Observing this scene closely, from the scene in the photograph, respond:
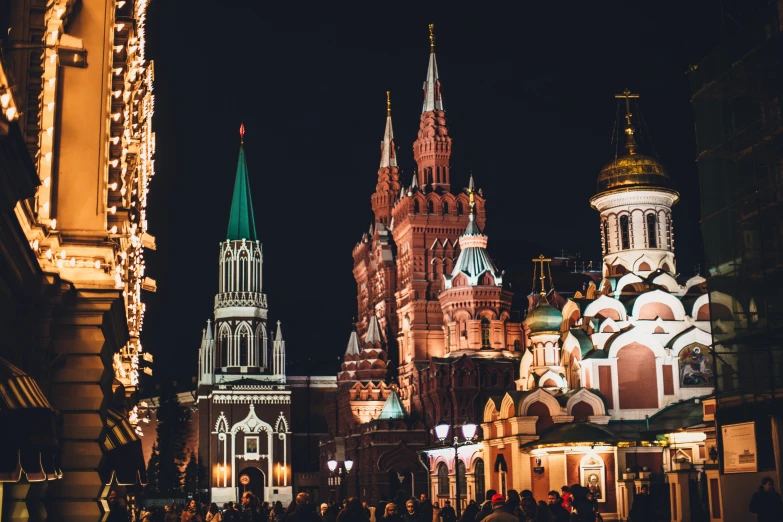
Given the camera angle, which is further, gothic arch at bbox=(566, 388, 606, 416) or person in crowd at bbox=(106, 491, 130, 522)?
gothic arch at bbox=(566, 388, 606, 416)

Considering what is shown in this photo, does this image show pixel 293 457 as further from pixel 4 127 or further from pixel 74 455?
pixel 4 127

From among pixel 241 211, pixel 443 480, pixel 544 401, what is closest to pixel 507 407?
pixel 544 401

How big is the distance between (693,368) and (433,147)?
1259 inches

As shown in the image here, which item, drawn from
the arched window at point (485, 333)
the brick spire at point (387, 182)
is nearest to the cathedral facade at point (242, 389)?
the brick spire at point (387, 182)

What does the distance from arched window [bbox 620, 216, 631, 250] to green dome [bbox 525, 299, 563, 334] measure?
4869mm

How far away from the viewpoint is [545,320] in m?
56.9

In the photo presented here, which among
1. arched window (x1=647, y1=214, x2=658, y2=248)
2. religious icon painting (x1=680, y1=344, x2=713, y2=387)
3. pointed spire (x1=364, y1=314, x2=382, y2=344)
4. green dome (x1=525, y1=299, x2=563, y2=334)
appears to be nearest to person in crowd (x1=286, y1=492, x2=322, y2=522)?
religious icon painting (x1=680, y1=344, x2=713, y2=387)

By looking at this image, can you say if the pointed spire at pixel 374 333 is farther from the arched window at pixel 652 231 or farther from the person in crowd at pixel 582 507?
the person in crowd at pixel 582 507

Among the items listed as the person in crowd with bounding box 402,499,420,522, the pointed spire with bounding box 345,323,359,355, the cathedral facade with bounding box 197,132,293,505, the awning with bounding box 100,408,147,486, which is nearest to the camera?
the awning with bounding box 100,408,147,486

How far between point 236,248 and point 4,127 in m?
89.9

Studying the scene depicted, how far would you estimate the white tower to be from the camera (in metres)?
56.2

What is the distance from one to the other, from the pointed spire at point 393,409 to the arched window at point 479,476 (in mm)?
15189

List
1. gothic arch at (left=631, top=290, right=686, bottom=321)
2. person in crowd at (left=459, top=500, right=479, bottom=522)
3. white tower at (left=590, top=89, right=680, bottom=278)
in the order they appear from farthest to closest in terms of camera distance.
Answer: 1. white tower at (left=590, top=89, right=680, bottom=278)
2. gothic arch at (left=631, top=290, right=686, bottom=321)
3. person in crowd at (left=459, top=500, right=479, bottom=522)

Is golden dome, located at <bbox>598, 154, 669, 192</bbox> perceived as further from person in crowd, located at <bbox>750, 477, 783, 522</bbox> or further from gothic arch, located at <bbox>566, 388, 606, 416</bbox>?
person in crowd, located at <bbox>750, 477, 783, 522</bbox>
